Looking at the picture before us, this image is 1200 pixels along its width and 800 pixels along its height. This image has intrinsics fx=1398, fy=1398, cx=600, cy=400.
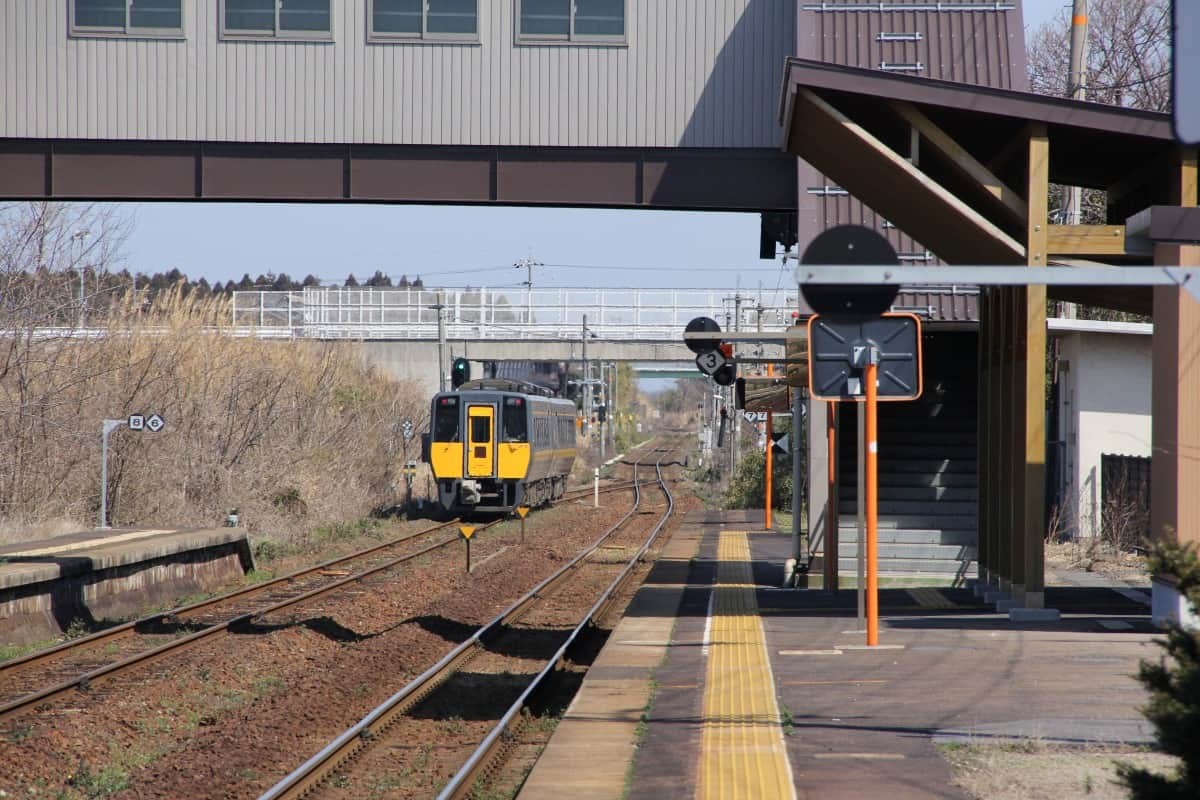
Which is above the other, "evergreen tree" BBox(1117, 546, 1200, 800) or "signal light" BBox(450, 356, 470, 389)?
"signal light" BBox(450, 356, 470, 389)

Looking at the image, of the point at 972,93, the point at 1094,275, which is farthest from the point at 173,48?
the point at 1094,275

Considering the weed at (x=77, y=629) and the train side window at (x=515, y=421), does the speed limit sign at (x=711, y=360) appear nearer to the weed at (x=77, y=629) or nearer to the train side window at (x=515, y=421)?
the weed at (x=77, y=629)

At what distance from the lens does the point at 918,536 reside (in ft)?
57.9

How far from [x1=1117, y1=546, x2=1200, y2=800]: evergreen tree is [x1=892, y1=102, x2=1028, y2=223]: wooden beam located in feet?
25.6

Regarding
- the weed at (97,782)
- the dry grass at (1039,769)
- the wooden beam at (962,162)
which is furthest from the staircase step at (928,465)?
the weed at (97,782)

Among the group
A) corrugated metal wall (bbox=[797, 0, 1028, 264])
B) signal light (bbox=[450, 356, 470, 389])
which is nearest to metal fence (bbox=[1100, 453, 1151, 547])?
corrugated metal wall (bbox=[797, 0, 1028, 264])

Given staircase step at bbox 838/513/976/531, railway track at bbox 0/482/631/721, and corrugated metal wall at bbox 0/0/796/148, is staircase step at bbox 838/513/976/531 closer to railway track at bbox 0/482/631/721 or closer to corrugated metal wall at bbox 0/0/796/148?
corrugated metal wall at bbox 0/0/796/148

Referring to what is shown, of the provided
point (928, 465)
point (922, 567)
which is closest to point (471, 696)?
point (922, 567)

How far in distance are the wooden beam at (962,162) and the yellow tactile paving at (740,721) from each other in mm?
4396

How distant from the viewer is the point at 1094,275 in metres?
6.48

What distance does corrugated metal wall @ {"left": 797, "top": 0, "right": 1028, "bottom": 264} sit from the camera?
17.0m

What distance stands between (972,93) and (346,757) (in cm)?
758

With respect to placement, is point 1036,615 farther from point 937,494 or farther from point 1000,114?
point 937,494

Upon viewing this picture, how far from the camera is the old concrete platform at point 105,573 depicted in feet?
44.3
